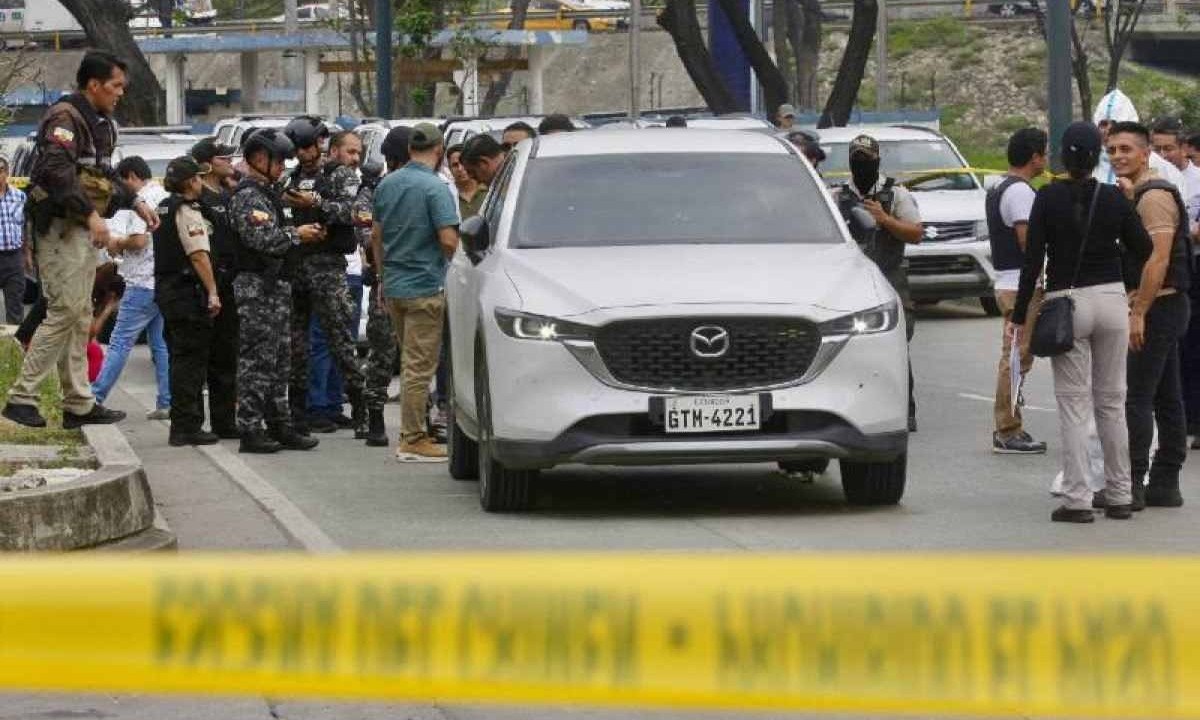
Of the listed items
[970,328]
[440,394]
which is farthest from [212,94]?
[440,394]

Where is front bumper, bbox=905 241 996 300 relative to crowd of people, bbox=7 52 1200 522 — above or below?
below

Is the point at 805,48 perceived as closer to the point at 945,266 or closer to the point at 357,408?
the point at 945,266

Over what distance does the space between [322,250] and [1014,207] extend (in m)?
3.90

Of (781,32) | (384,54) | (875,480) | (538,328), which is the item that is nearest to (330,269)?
(538,328)

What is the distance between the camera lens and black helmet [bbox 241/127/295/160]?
1438 centimetres

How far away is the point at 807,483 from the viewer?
1295cm

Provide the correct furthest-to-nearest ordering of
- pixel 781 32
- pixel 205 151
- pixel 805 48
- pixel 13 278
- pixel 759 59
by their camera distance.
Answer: pixel 805 48
pixel 781 32
pixel 759 59
pixel 13 278
pixel 205 151

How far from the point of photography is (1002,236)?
45.7ft

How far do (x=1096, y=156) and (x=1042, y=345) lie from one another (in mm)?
829

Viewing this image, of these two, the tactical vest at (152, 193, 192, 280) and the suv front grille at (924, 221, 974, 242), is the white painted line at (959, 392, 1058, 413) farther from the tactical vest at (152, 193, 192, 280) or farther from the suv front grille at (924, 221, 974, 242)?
the suv front grille at (924, 221, 974, 242)

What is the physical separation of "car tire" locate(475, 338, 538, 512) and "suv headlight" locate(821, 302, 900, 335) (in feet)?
4.81

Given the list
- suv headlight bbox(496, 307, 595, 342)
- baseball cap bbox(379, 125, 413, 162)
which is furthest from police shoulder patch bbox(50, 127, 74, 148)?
suv headlight bbox(496, 307, 595, 342)

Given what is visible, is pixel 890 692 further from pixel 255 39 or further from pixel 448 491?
pixel 255 39

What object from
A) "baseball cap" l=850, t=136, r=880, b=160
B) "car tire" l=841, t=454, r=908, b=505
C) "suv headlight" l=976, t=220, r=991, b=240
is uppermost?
"baseball cap" l=850, t=136, r=880, b=160
